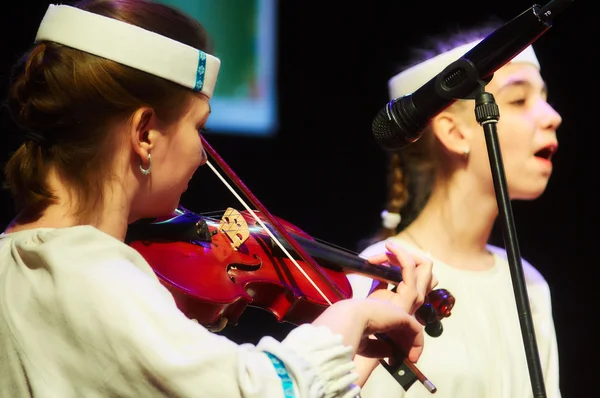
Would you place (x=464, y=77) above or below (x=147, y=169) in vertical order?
above

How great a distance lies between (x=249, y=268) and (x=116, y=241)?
0.36m

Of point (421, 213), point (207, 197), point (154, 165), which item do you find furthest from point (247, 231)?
point (207, 197)

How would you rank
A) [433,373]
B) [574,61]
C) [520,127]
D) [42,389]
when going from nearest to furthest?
[42,389], [433,373], [520,127], [574,61]

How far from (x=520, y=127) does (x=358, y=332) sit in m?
0.95

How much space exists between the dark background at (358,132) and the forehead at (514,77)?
834mm

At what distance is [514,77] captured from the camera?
1887mm

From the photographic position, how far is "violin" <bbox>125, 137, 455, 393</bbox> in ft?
4.10

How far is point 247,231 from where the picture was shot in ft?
4.70

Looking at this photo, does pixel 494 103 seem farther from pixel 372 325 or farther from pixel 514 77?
pixel 514 77

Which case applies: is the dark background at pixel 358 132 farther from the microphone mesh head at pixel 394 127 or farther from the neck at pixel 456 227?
the microphone mesh head at pixel 394 127

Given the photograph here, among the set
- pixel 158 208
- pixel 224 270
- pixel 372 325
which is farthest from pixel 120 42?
pixel 372 325

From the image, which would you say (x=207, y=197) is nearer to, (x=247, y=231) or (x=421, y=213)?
(x=421, y=213)

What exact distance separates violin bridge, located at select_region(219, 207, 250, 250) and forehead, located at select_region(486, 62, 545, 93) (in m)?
0.77

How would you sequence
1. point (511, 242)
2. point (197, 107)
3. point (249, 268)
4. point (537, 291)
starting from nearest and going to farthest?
point (511, 242) → point (197, 107) → point (249, 268) → point (537, 291)
